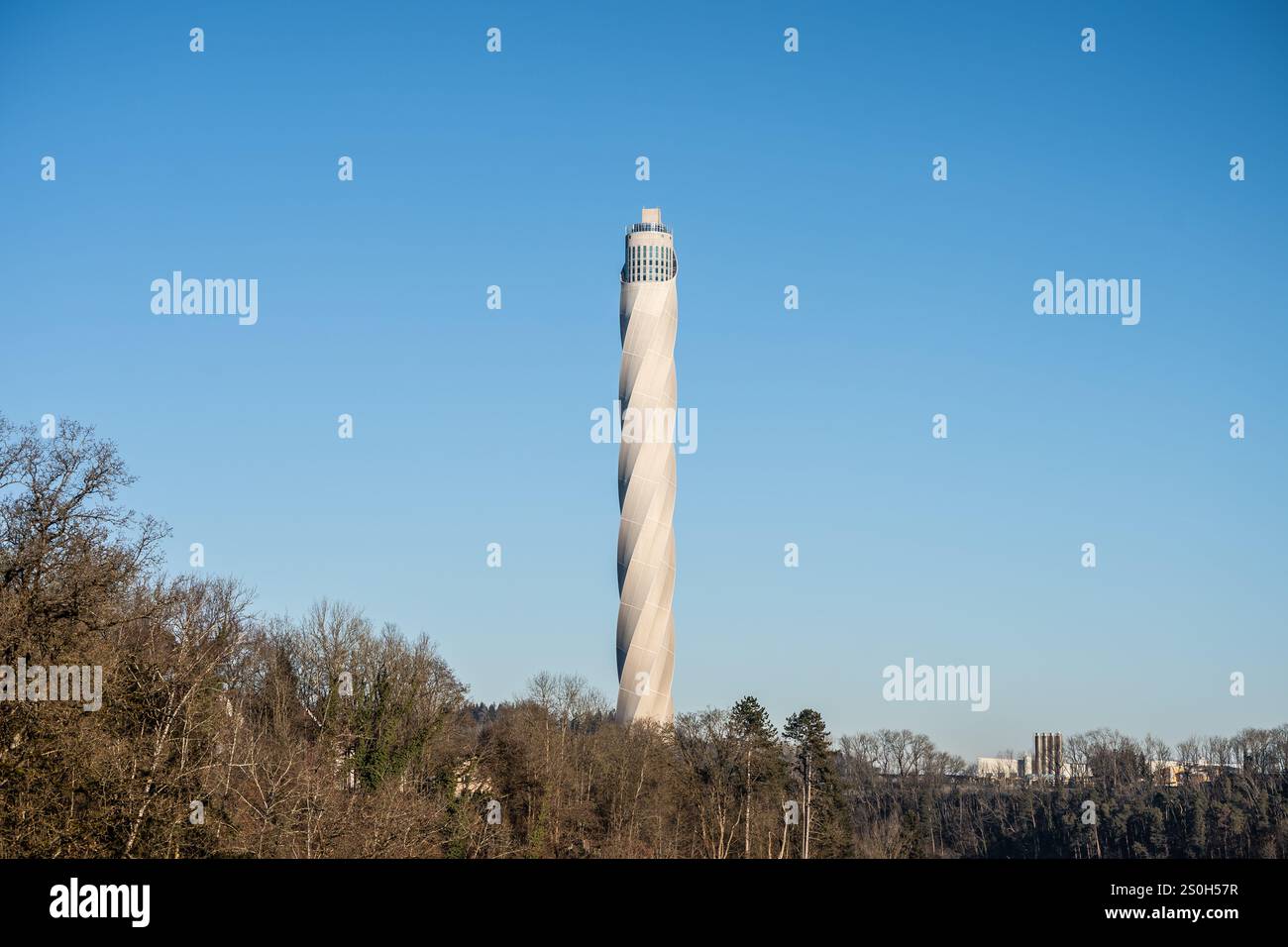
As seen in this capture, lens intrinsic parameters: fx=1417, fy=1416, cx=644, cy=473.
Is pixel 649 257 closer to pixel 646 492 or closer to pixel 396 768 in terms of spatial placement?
pixel 646 492

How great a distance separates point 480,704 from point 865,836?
96715mm

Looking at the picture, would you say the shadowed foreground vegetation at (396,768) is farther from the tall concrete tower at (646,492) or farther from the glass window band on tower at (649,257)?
the glass window band on tower at (649,257)

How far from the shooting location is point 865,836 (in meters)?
90.0

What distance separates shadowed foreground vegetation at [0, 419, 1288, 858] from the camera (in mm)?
30953

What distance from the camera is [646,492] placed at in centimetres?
11981

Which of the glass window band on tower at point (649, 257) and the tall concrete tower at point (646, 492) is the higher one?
the glass window band on tower at point (649, 257)

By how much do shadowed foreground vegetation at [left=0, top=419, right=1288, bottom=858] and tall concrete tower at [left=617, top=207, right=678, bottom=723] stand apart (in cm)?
1801

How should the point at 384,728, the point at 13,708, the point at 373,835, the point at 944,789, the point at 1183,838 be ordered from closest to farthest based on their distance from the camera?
the point at 13,708 → the point at 373,835 → the point at 384,728 → the point at 1183,838 → the point at 944,789

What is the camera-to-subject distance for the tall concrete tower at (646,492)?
4638 inches

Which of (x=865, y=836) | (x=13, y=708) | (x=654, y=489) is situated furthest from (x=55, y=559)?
(x=654, y=489)

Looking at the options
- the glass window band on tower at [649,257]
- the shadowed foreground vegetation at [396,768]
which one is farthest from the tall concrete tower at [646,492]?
the shadowed foreground vegetation at [396,768]

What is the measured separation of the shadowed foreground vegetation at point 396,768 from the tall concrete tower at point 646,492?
59.1 ft
